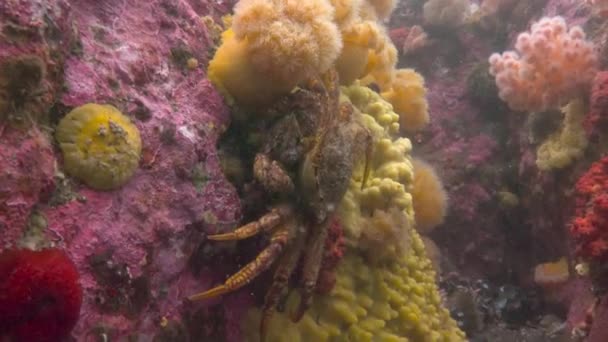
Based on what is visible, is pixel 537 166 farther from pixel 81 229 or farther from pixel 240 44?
pixel 81 229

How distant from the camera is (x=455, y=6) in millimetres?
8586

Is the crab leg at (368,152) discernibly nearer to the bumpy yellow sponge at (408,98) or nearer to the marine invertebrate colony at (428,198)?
the marine invertebrate colony at (428,198)

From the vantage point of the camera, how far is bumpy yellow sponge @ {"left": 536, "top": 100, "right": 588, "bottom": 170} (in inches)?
200

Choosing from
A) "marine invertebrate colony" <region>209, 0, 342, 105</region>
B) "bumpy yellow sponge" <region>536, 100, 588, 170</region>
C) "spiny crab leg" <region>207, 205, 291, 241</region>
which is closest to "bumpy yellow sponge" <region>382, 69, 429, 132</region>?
"bumpy yellow sponge" <region>536, 100, 588, 170</region>

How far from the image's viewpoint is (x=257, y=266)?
304 centimetres

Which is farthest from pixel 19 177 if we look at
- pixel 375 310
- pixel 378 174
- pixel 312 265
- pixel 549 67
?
pixel 549 67

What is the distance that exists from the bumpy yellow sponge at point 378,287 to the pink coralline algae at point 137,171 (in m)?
0.57

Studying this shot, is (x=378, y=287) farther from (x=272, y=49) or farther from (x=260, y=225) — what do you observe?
(x=272, y=49)

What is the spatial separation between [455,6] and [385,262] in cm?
612

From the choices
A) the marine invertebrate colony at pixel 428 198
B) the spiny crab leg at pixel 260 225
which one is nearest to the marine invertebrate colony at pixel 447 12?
the marine invertebrate colony at pixel 428 198

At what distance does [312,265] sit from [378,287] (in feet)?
3.16

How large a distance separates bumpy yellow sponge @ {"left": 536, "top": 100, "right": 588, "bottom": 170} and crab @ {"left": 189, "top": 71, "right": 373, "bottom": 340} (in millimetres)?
2822

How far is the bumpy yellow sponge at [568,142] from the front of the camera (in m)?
5.07

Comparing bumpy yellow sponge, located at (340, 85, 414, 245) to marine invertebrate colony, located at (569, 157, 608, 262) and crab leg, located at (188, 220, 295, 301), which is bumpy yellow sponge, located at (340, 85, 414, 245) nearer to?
crab leg, located at (188, 220, 295, 301)
